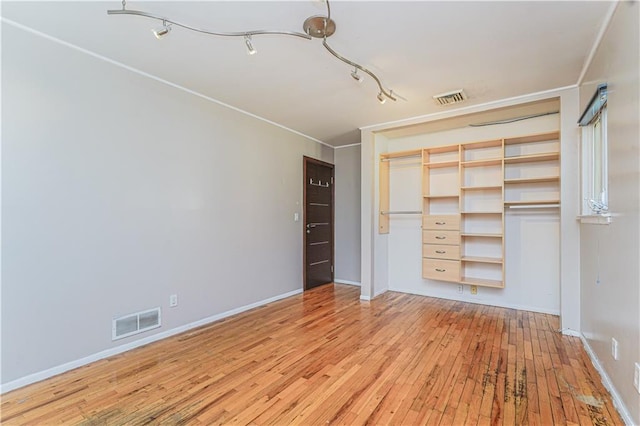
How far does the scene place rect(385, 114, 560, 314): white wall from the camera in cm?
→ 377

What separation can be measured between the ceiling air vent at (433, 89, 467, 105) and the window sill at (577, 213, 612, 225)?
1.65m

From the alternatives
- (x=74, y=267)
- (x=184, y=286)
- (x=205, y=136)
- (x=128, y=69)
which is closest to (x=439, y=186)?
(x=205, y=136)

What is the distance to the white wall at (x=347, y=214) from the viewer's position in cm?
544

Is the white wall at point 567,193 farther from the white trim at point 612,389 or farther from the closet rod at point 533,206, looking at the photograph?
the closet rod at point 533,206

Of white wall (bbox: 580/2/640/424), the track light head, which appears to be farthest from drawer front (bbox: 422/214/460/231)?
the track light head

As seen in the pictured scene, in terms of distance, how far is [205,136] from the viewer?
342cm

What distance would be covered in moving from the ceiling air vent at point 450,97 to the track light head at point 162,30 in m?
2.64

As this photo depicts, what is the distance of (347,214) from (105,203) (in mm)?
3739

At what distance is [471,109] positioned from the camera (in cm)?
367

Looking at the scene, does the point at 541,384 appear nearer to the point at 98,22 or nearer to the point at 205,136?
the point at 205,136

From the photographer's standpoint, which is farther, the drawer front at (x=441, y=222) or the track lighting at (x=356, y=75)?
the drawer front at (x=441, y=222)

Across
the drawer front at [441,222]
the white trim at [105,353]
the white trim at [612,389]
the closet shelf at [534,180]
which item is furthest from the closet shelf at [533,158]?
the white trim at [105,353]

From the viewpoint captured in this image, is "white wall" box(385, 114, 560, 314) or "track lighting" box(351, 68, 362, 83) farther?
"white wall" box(385, 114, 560, 314)

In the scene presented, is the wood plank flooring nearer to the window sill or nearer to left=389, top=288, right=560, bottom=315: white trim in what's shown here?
left=389, top=288, right=560, bottom=315: white trim
